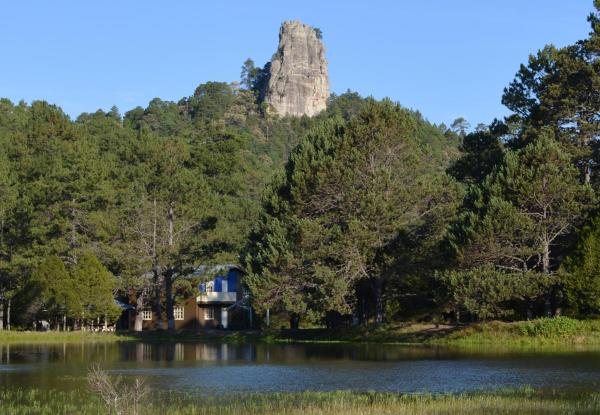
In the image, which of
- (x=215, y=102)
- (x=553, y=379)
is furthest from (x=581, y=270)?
(x=215, y=102)

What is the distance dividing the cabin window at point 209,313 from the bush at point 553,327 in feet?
127

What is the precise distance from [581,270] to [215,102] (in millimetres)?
144015

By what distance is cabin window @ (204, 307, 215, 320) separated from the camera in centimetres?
8225

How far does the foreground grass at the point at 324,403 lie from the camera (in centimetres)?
2203

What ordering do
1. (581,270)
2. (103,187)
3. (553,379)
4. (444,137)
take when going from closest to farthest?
(553,379)
(581,270)
(103,187)
(444,137)

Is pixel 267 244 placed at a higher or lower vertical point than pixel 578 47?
lower

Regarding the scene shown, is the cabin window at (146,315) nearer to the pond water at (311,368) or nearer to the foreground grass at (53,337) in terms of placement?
the foreground grass at (53,337)

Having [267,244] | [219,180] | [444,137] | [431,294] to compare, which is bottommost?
[431,294]

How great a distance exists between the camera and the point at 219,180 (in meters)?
97.2

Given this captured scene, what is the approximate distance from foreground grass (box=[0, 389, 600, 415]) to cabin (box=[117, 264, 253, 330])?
2142 inches

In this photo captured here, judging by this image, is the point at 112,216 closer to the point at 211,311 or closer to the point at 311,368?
the point at 211,311

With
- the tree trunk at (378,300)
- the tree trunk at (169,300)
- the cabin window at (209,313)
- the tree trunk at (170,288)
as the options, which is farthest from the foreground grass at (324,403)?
the cabin window at (209,313)

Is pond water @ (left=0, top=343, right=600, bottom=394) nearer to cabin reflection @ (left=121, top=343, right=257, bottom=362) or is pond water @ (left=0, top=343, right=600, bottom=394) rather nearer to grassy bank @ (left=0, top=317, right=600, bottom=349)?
cabin reflection @ (left=121, top=343, right=257, bottom=362)

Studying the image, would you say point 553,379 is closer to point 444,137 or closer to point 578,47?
point 578,47
